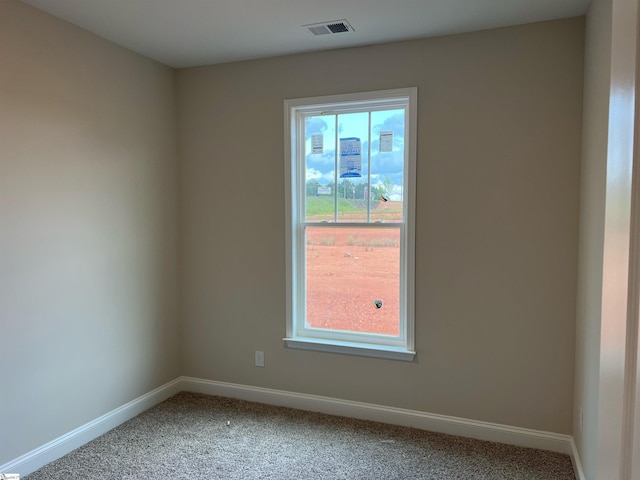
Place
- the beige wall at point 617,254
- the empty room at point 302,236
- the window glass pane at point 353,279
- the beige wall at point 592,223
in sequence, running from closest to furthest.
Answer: the beige wall at point 617,254, the beige wall at point 592,223, the empty room at point 302,236, the window glass pane at point 353,279

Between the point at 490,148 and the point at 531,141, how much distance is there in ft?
0.74

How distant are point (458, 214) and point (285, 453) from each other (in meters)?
1.79

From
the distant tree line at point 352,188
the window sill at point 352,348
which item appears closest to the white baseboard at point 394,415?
the window sill at point 352,348

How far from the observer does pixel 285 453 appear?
2541mm

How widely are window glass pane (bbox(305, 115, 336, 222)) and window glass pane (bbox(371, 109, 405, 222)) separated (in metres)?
0.30

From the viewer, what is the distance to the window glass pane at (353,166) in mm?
2957

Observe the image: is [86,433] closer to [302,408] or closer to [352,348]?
[302,408]

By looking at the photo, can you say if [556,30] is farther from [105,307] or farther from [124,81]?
[105,307]

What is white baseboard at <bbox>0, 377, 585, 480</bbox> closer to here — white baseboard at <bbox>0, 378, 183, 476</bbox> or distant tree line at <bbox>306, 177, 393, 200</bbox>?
white baseboard at <bbox>0, 378, 183, 476</bbox>

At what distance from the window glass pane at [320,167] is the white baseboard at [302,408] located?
1341mm

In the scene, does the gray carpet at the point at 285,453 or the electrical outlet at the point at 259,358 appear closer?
the gray carpet at the point at 285,453

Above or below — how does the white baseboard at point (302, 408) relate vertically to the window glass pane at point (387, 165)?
below

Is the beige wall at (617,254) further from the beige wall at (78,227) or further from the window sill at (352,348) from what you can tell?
the beige wall at (78,227)

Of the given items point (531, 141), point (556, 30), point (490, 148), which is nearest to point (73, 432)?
point (490, 148)
